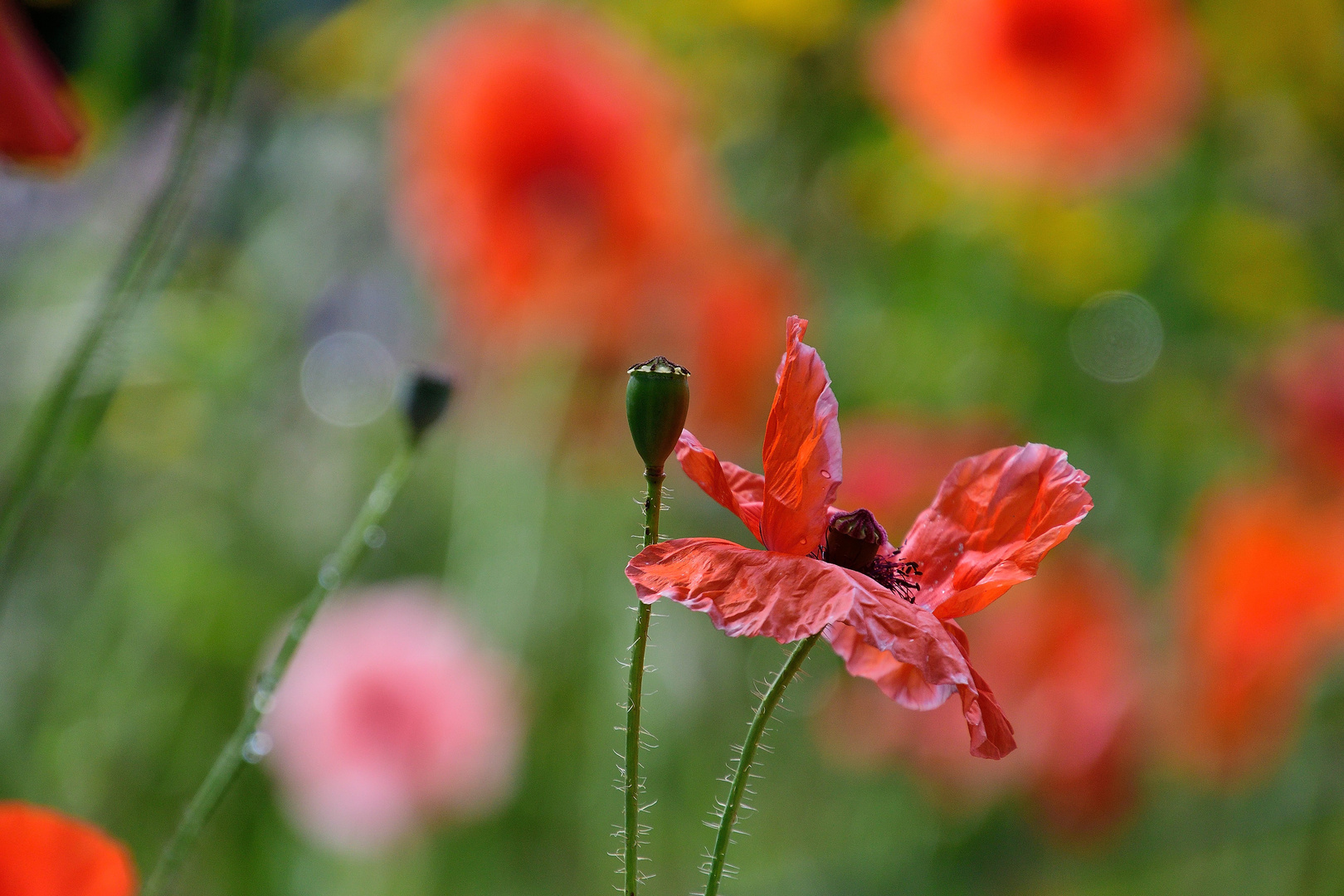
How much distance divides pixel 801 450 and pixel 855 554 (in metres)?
0.03

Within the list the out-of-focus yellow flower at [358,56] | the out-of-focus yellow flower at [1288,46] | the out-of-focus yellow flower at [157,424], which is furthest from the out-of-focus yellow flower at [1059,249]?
the out-of-focus yellow flower at [157,424]

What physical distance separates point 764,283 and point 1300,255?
75 centimetres

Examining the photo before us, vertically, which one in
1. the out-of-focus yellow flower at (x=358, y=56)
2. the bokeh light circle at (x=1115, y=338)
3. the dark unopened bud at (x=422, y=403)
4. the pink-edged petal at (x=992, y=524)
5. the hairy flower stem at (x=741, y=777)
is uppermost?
the out-of-focus yellow flower at (x=358, y=56)

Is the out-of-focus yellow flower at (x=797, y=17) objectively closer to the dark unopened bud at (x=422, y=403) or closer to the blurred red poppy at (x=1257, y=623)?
the blurred red poppy at (x=1257, y=623)

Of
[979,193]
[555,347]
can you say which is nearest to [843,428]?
[555,347]

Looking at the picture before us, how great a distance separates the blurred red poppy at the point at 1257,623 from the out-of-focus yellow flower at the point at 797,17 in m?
0.58

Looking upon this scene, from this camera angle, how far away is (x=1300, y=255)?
50.7 inches

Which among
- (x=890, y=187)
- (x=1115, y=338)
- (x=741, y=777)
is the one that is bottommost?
(x=741, y=777)

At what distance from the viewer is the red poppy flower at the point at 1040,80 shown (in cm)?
94

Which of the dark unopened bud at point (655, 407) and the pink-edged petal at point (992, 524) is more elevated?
the dark unopened bud at point (655, 407)

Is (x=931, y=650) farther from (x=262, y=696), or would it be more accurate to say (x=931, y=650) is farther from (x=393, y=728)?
(x=393, y=728)

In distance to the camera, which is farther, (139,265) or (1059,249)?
(1059,249)

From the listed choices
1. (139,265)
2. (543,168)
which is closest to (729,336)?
(543,168)

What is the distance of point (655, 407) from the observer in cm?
21
